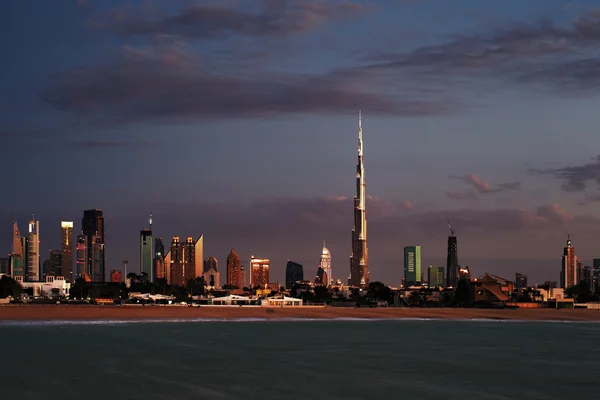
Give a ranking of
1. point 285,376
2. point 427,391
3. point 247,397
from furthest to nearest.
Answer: point 285,376, point 427,391, point 247,397

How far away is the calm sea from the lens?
194 ft

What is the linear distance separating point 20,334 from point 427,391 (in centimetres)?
7402

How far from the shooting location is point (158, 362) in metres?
78.3

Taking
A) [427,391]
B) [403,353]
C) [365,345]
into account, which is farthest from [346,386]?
[365,345]

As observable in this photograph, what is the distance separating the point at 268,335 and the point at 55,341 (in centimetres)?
3109

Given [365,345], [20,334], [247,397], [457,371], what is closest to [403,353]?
[365,345]

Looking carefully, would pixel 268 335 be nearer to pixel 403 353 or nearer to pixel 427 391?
pixel 403 353

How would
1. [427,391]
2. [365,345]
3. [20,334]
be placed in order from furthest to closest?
1. [20,334]
2. [365,345]
3. [427,391]

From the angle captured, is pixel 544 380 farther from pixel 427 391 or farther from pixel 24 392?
pixel 24 392

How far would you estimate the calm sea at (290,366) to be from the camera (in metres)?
59.3

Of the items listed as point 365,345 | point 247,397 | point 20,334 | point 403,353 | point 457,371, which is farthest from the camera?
point 20,334

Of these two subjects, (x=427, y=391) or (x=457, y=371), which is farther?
(x=457, y=371)

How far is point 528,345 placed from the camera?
109 m

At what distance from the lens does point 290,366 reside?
76000mm
